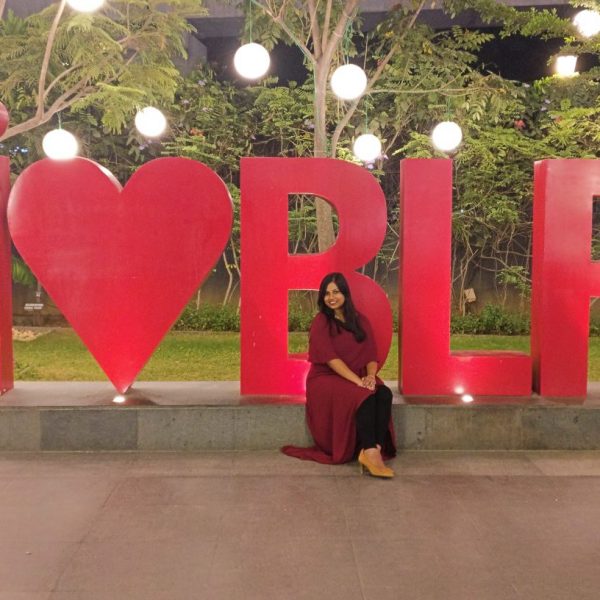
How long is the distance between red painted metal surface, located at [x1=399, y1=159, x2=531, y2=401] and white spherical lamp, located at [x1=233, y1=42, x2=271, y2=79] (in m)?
1.91

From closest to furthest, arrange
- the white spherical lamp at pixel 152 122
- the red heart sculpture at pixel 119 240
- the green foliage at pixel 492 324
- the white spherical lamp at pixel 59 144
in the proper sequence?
the red heart sculpture at pixel 119 240
the white spherical lamp at pixel 59 144
the white spherical lamp at pixel 152 122
the green foliage at pixel 492 324

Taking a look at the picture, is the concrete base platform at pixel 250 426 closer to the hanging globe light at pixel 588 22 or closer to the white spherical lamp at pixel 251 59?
the white spherical lamp at pixel 251 59

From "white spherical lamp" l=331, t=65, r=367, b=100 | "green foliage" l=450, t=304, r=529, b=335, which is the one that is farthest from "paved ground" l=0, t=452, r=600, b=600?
"green foliage" l=450, t=304, r=529, b=335

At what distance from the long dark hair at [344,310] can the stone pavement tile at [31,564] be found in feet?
7.71

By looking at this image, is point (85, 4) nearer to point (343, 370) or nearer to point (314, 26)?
point (343, 370)

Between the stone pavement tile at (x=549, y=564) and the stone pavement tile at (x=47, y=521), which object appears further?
the stone pavement tile at (x=47, y=521)

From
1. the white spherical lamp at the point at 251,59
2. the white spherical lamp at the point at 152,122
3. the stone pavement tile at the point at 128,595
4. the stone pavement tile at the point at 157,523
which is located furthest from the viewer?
the white spherical lamp at the point at 152,122

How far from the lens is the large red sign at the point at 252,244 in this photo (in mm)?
5762

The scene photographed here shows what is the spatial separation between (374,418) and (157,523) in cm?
166

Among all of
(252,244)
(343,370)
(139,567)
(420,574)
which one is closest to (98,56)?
(252,244)

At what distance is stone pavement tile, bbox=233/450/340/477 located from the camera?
5098mm

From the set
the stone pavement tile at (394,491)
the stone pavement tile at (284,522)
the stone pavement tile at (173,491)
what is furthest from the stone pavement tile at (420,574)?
the stone pavement tile at (173,491)

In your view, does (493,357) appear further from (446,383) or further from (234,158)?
(234,158)

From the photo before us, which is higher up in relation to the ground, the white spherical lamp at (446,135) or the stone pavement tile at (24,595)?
the white spherical lamp at (446,135)
